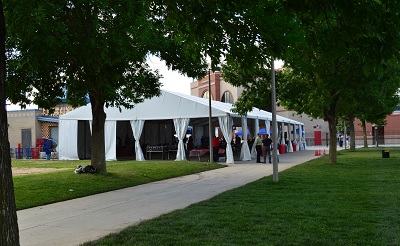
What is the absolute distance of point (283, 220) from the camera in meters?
7.68

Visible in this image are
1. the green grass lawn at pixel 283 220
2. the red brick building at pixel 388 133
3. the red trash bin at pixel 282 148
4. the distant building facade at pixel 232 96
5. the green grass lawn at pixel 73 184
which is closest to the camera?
the green grass lawn at pixel 283 220

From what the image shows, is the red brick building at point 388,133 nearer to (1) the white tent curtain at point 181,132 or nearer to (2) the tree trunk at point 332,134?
(1) the white tent curtain at point 181,132

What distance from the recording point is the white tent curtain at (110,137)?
95.1ft

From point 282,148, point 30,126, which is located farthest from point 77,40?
point 30,126

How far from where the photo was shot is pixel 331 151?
845 inches

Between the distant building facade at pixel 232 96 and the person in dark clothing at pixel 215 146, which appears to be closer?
the person in dark clothing at pixel 215 146

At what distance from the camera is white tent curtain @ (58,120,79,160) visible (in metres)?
30.3

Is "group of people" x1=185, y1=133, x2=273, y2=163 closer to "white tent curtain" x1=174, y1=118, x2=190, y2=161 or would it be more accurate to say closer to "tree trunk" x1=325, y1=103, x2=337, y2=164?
"white tent curtain" x1=174, y1=118, x2=190, y2=161

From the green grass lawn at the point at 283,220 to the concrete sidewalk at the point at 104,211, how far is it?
2.13 feet

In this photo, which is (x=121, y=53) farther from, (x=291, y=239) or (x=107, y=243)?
(x=291, y=239)

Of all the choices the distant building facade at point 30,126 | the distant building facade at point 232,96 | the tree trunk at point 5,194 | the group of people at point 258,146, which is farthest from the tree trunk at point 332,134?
the distant building facade at point 232,96

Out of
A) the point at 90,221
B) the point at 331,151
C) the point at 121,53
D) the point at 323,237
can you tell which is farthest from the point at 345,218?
the point at 331,151

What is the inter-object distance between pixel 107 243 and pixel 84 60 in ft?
24.5

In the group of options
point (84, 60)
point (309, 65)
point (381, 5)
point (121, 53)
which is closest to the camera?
point (381, 5)
